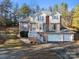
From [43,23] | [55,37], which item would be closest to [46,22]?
[43,23]

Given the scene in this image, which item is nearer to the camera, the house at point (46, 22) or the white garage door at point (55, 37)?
the white garage door at point (55, 37)

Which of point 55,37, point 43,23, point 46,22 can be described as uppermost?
point 46,22

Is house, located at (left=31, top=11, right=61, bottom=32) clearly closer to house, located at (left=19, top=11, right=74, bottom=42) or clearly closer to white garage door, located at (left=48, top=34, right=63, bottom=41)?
house, located at (left=19, top=11, right=74, bottom=42)

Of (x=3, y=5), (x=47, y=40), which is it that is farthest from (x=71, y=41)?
(x=3, y=5)

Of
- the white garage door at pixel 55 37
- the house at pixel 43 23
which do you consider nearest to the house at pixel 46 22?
the house at pixel 43 23

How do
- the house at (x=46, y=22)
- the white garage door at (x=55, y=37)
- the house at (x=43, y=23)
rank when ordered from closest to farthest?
the white garage door at (x=55, y=37) < the house at (x=43, y=23) < the house at (x=46, y=22)

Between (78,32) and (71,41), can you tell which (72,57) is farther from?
(78,32)

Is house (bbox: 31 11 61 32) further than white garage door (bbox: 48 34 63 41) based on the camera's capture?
Yes

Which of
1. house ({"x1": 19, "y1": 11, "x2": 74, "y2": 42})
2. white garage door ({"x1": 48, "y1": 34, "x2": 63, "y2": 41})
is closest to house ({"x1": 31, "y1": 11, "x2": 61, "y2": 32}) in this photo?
house ({"x1": 19, "y1": 11, "x2": 74, "y2": 42})

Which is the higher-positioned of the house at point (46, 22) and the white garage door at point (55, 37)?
the house at point (46, 22)

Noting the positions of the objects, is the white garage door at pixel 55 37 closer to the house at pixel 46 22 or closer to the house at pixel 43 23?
the house at pixel 43 23

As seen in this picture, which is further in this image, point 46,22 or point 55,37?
point 46,22

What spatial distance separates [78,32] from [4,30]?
1320cm

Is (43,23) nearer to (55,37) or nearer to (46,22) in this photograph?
(46,22)
